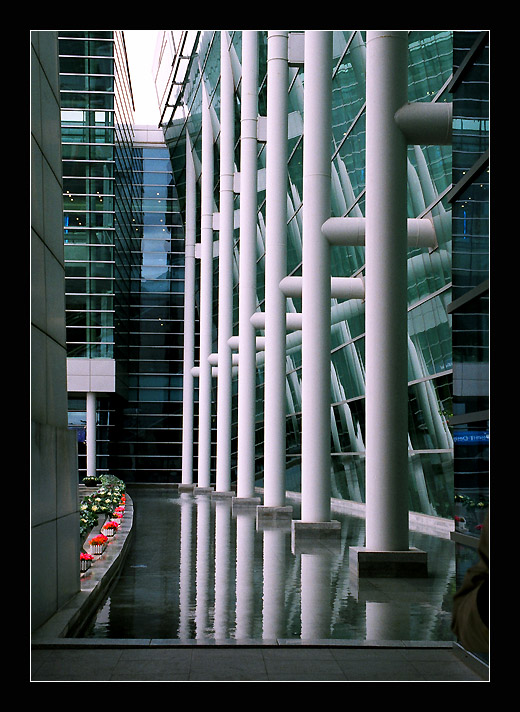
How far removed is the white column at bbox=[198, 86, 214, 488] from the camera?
46.6 meters

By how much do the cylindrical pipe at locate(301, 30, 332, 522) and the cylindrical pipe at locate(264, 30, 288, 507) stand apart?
16.2 ft

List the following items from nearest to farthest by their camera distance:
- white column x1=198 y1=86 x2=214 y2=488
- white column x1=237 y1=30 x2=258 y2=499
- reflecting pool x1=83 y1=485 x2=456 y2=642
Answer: reflecting pool x1=83 y1=485 x2=456 y2=642, white column x1=237 y1=30 x2=258 y2=499, white column x1=198 y1=86 x2=214 y2=488

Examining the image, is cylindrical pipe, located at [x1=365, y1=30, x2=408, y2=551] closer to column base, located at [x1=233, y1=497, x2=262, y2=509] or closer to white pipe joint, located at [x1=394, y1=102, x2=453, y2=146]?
white pipe joint, located at [x1=394, y1=102, x2=453, y2=146]

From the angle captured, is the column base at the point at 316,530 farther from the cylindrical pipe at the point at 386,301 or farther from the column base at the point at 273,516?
the cylindrical pipe at the point at 386,301

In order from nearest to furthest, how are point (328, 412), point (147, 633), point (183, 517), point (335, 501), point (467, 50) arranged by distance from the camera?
point (467, 50), point (147, 633), point (328, 412), point (183, 517), point (335, 501)

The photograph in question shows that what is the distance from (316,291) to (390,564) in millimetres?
7671

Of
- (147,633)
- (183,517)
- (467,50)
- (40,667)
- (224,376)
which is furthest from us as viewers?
(224,376)

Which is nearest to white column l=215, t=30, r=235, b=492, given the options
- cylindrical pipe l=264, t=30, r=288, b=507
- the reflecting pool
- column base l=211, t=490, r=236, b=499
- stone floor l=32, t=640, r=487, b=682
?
column base l=211, t=490, r=236, b=499

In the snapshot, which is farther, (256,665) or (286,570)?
(286,570)
